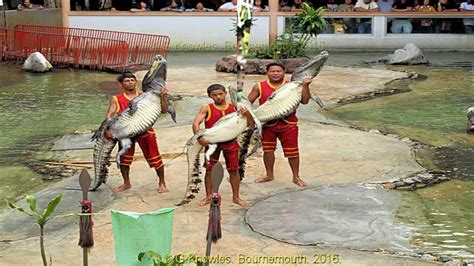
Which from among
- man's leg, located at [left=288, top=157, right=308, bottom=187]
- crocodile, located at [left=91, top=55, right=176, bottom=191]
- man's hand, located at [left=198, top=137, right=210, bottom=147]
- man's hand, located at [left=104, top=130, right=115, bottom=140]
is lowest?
man's leg, located at [left=288, top=157, right=308, bottom=187]

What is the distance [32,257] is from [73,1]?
17401mm

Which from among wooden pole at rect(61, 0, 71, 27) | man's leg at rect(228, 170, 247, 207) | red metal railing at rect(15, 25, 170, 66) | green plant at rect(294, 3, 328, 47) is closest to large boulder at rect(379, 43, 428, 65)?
green plant at rect(294, 3, 328, 47)

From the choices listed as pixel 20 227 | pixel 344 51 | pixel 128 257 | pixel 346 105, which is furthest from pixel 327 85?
pixel 128 257

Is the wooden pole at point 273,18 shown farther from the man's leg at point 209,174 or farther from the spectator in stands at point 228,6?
the man's leg at point 209,174

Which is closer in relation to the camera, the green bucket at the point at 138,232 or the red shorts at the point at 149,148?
the green bucket at the point at 138,232

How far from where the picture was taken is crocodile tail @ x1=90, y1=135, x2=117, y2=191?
8.10 metres

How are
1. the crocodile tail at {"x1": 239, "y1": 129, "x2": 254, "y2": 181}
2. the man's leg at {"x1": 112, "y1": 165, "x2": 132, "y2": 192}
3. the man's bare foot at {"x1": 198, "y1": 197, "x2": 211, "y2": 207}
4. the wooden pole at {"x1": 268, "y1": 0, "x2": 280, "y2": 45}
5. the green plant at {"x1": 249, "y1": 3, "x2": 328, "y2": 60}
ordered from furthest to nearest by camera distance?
the wooden pole at {"x1": 268, "y1": 0, "x2": 280, "y2": 45}, the green plant at {"x1": 249, "y1": 3, "x2": 328, "y2": 60}, the man's leg at {"x1": 112, "y1": 165, "x2": 132, "y2": 192}, the crocodile tail at {"x1": 239, "y1": 129, "x2": 254, "y2": 181}, the man's bare foot at {"x1": 198, "y1": 197, "x2": 211, "y2": 207}

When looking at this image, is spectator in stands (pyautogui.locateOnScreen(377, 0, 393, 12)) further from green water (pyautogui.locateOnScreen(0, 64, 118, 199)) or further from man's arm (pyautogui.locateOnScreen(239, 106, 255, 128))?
man's arm (pyautogui.locateOnScreen(239, 106, 255, 128))

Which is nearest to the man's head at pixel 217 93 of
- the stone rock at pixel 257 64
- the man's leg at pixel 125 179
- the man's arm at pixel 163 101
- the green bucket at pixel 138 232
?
the man's arm at pixel 163 101

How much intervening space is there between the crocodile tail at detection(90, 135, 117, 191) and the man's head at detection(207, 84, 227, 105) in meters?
1.31

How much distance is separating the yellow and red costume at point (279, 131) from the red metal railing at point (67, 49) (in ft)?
31.6

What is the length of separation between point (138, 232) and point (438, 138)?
6.72m

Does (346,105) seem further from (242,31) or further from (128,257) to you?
(128,257)

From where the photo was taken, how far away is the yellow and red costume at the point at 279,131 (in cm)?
824
